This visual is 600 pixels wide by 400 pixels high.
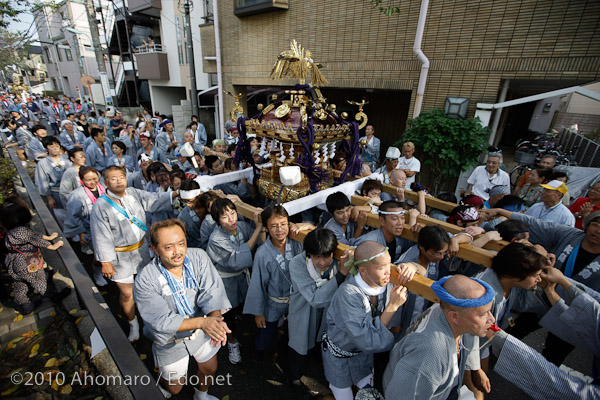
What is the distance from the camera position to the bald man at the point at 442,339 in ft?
4.82

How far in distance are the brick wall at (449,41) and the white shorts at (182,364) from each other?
6417mm

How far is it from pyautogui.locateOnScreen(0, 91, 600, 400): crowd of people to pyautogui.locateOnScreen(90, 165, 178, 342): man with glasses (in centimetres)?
2

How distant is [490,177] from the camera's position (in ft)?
15.9

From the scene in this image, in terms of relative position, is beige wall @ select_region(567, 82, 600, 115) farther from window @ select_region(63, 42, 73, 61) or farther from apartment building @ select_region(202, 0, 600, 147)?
window @ select_region(63, 42, 73, 61)

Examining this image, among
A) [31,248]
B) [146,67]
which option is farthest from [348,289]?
[146,67]

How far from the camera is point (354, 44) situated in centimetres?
710

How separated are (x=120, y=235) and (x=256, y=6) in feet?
27.1

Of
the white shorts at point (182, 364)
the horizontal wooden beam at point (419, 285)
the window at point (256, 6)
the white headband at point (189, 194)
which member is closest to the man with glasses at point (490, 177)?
the horizontal wooden beam at point (419, 285)

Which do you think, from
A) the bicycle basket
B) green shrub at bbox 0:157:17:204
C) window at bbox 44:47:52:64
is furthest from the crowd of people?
window at bbox 44:47:52:64

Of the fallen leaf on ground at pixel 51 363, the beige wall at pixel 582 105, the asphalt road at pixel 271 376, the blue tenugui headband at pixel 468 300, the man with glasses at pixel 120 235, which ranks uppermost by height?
the beige wall at pixel 582 105

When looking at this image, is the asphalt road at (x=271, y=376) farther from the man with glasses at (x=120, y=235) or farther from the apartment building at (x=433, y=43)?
the apartment building at (x=433, y=43)

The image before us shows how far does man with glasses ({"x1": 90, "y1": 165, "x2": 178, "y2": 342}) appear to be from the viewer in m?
3.13

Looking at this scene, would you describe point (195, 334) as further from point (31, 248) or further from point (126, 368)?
point (31, 248)

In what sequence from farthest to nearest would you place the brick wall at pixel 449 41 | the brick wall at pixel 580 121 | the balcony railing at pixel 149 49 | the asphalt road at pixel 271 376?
1. the balcony railing at pixel 149 49
2. the brick wall at pixel 580 121
3. the brick wall at pixel 449 41
4. the asphalt road at pixel 271 376
